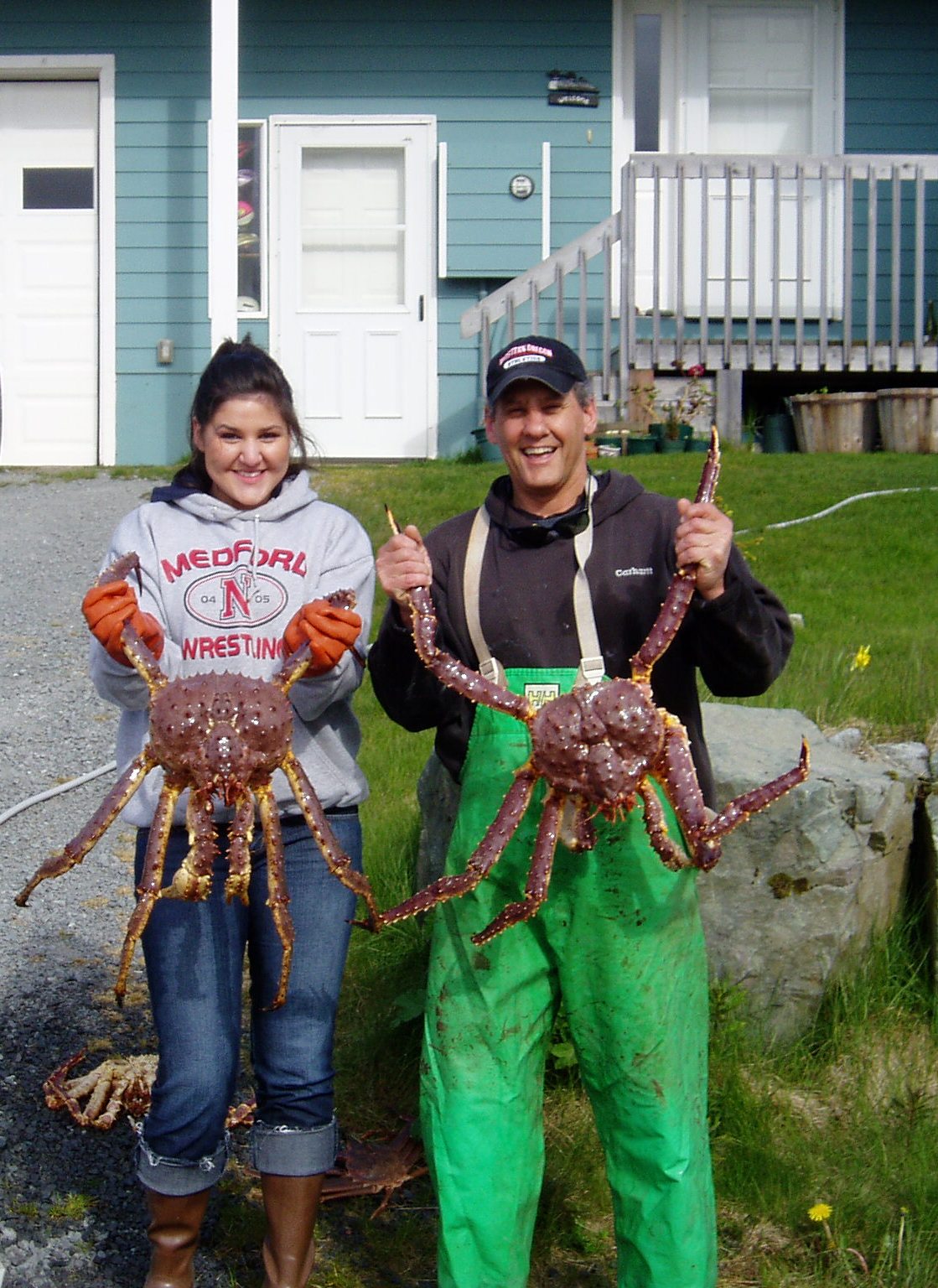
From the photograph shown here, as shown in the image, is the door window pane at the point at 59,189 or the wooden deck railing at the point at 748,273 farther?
the door window pane at the point at 59,189

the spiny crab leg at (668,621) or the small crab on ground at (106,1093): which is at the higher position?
the spiny crab leg at (668,621)

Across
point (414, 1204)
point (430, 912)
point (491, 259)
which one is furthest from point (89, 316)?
point (414, 1204)

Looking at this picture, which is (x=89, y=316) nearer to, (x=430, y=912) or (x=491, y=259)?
(x=491, y=259)

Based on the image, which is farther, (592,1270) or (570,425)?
(592,1270)

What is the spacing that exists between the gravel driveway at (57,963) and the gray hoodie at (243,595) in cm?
106

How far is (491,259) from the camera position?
11523 millimetres

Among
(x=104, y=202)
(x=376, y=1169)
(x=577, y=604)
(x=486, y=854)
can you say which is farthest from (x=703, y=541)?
(x=104, y=202)

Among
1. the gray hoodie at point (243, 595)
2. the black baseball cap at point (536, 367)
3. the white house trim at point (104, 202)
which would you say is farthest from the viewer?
the white house trim at point (104, 202)

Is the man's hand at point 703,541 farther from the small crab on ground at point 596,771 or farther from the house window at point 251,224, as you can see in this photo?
the house window at point 251,224

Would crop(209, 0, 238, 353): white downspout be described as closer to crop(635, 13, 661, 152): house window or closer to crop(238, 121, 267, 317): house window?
crop(238, 121, 267, 317): house window

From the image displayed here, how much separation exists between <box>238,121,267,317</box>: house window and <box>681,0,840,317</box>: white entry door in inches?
131

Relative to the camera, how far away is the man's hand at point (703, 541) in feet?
8.71

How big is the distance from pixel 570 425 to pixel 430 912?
198 cm

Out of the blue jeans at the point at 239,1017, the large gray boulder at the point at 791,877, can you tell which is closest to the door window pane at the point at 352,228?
the large gray boulder at the point at 791,877
